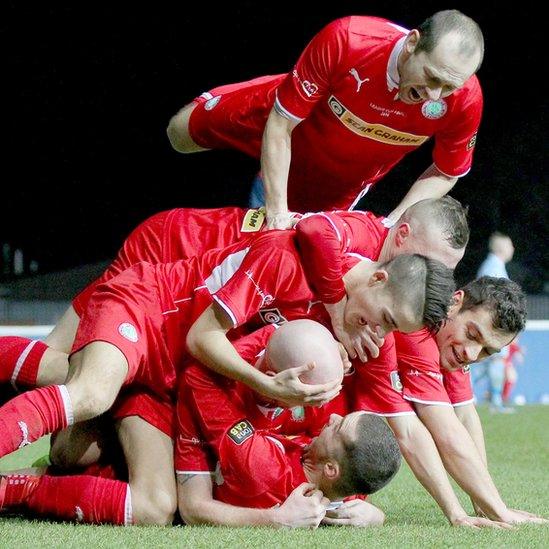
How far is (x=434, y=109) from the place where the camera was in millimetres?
4414

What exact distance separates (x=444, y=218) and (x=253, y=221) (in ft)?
2.71

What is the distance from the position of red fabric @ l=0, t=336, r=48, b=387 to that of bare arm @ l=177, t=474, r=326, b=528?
77cm

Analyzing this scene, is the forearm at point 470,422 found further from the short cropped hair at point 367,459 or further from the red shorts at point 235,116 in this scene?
the red shorts at point 235,116

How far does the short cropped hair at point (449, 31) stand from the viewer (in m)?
3.90

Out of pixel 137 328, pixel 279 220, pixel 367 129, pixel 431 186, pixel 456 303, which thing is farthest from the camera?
pixel 431 186

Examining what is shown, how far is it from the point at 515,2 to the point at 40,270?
5.84 meters

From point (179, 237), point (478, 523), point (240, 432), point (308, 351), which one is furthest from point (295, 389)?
point (179, 237)

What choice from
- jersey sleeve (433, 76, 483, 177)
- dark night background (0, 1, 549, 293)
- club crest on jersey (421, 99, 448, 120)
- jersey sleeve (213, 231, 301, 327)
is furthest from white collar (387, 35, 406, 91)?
dark night background (0, 1, 549, 293)

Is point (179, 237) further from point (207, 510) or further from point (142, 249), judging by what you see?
point (207, 510)

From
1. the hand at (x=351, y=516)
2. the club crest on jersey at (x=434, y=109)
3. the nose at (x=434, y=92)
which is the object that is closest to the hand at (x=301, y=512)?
the hand at (x=351, y=516)

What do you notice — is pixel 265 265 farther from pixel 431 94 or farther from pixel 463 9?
pixel 463 9

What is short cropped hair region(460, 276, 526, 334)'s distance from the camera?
3752 millimetres

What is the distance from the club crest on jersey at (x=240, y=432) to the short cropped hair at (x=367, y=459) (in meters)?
0.29

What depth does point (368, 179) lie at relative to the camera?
479 cm
